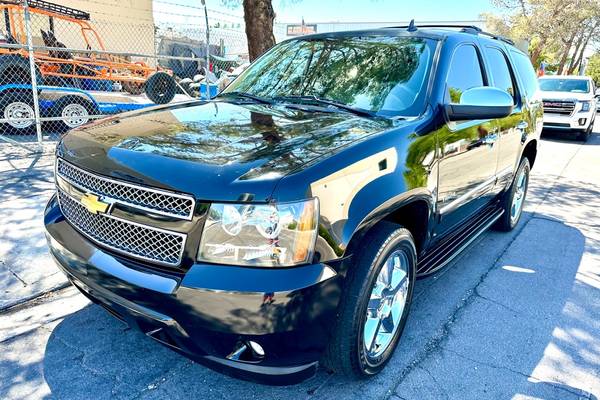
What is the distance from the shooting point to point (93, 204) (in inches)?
88.0

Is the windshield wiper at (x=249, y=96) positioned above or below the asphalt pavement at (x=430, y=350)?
above

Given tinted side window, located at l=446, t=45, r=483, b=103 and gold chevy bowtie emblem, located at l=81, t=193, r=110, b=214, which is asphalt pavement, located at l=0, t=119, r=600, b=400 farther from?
tinted side window, located at l=446, t=45, r=483, b=103

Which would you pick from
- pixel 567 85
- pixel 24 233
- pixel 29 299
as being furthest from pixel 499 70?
pixel 567 85

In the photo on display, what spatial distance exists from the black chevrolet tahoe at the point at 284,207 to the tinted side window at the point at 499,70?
0.69 meters

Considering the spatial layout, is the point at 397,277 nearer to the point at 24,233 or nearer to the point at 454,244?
the point at 454,244

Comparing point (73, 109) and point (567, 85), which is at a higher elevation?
point (73, 109)

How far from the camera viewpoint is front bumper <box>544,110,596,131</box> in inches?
507

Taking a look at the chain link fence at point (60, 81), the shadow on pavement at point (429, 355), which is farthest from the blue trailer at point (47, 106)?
the shadow on pavement at point (429, 355)

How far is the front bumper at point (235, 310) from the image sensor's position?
1831 mm

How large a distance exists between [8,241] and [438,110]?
3796mm

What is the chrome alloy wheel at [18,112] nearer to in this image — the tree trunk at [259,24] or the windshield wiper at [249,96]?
the tree trunk at [259,24]

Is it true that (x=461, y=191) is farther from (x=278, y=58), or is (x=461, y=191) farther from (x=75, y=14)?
(x=75, y=14)

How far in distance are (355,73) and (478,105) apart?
0.87 meters

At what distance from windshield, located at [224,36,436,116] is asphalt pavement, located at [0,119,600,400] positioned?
1.57 m
